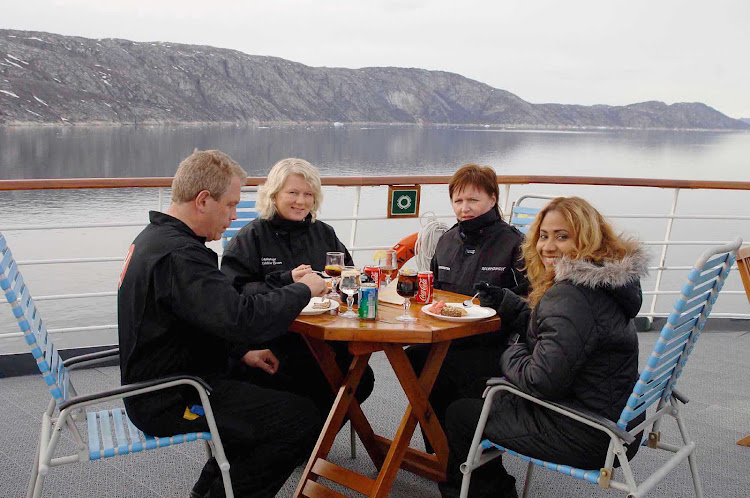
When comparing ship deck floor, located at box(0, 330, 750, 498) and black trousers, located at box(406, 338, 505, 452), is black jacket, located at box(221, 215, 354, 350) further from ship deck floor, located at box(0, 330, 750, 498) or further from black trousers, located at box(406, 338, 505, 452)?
ship deck floor, located at box(0, 330, 750, 498)

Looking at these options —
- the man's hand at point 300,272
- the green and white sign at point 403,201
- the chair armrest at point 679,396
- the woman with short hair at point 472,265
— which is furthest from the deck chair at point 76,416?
the green and white sign at point 403,201

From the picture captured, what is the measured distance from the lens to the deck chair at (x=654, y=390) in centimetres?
171

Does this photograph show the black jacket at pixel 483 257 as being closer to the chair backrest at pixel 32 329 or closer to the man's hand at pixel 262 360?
the man's hand at pixel 262 360

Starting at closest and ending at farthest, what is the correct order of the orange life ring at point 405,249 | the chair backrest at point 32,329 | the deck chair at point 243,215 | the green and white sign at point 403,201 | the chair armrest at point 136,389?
1. the chair armrest at point 136,389
2. the chair backrest at point 32,329
3. the deck chair at point 243,215
4. the orange life ring at point 405,249
5. the green and white sign at point 403,201

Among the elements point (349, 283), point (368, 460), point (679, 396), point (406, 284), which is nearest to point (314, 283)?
point (349, 283)

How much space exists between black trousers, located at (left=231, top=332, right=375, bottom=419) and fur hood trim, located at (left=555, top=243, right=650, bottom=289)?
3.95ft

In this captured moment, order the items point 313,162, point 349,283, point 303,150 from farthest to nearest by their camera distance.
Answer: point 303,150 < point 313,162 < point 349,283

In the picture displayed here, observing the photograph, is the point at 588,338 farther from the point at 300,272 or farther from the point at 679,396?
the point at 300,272

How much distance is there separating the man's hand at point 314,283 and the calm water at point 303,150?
18.6 metres

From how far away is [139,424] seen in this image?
6.18 ft

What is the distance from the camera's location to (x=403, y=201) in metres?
4.05

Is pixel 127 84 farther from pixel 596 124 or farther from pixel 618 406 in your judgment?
pixel 618 406

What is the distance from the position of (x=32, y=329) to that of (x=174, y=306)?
1.39 ft

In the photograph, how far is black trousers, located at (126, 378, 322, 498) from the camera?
1.98m
